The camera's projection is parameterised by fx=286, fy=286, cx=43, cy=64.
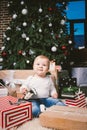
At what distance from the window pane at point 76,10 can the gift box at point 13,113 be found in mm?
5090

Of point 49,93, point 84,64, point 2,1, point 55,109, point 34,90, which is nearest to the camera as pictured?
point 55,109

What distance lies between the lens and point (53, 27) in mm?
6363

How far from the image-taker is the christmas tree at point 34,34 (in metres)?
6.18

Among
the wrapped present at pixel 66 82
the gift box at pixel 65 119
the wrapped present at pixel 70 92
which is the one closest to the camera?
the gift box at pixel 65 119

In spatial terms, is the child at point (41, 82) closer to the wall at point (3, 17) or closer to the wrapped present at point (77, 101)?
the wrapped present at point (77, 101)

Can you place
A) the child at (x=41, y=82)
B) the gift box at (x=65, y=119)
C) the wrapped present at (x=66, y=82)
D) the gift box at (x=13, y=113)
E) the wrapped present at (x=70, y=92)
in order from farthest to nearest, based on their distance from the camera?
1. the wrapped present at (x=66, y=82)
2. the wrapped present at (x=70, y=92)
3. the child at (x=41, y=82)
4. the gift box at (x=13, y=113)
5. the gift box at (x=65, y=119)

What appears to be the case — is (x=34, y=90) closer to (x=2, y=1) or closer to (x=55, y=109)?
(x=55, y=109)

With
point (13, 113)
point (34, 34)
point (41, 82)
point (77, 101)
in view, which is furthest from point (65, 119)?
point (34, 34)

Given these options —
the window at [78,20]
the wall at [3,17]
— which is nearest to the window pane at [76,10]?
the window at [78,20]

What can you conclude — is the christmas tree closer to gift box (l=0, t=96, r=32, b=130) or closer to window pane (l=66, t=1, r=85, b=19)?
window pane (l=66, t=1, r=85, b=19)

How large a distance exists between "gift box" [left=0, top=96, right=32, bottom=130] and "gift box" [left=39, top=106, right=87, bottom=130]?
299mm

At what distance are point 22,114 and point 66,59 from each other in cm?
377

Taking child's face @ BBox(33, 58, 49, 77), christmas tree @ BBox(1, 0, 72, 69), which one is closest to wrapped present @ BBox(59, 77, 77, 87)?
christmas tree @ BBox(1, 0, 72, 69)

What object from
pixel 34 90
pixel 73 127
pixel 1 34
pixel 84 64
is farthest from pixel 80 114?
pixel 1 34
